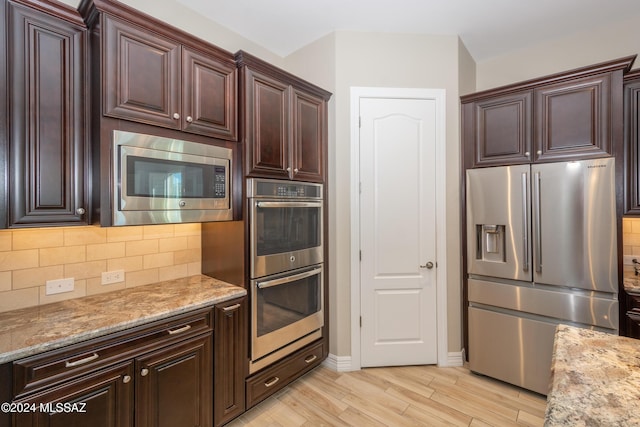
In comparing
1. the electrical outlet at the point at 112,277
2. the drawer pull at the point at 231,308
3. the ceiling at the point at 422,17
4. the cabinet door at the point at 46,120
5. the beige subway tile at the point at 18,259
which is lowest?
the drawer pull at the point at 231,308

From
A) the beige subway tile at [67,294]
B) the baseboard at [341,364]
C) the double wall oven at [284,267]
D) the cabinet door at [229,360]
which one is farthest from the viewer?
the baseboard at [341,364]

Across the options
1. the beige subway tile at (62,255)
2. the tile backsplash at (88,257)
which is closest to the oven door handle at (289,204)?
the tile backsplash at (88,257)

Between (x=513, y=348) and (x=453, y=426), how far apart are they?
84cm

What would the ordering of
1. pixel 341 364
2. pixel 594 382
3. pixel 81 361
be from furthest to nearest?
pixel 341 364, pixel 81 361, pixel 594 382

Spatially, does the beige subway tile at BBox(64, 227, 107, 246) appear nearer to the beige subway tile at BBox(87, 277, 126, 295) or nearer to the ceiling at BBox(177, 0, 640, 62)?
the beige subway tile at BBox(87, 277, 126, 295)

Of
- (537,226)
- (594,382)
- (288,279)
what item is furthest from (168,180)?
(537,226)

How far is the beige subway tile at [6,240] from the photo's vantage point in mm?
1530

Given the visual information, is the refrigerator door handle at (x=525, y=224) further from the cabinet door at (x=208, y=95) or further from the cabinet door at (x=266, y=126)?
the cabinet door at (x=208, y=95)

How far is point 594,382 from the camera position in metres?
0.87

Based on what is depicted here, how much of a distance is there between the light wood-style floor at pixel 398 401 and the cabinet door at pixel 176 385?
447mm

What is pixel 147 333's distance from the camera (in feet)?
4.89

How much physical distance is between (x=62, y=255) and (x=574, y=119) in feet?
11.7

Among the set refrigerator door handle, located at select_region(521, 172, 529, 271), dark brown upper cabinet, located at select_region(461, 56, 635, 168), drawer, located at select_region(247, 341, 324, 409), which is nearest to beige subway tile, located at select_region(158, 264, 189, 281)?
drawer, located at select_region(247, 341, 324, 409)

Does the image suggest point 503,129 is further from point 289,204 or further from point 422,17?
point 289,204
